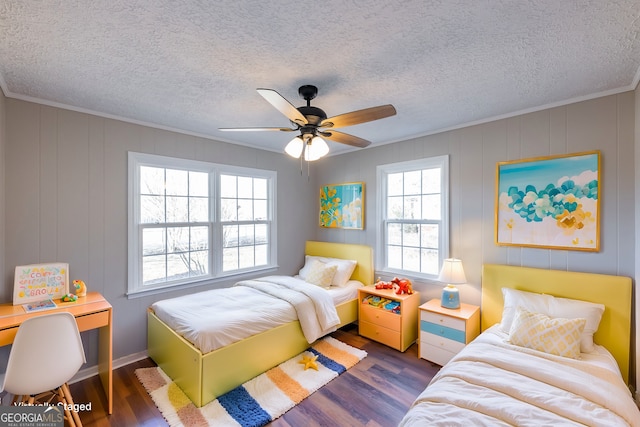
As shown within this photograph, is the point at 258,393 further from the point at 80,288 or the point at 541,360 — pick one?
the point at 541,360

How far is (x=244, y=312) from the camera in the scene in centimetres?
242

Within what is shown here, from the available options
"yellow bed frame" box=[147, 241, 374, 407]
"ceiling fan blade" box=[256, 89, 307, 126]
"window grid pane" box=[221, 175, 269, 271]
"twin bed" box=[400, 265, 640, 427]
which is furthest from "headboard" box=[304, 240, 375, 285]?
"ceiling fan blade" box=[256, 89, 307, 126]

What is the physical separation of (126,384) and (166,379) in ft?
1.04

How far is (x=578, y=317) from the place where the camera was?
200 centimetres

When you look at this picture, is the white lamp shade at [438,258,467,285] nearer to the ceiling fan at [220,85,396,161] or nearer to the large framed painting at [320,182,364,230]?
the large framed painting at [320,182,364,230]

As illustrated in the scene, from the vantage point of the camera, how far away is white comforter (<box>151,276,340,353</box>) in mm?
2141

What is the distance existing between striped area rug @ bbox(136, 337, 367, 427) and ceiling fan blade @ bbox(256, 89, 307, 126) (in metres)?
2.10

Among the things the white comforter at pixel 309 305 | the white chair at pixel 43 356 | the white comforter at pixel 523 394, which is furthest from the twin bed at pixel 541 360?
the white chair at pixel 43 356

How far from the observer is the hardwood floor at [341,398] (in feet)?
6.26

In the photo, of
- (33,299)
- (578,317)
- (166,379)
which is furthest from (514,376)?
(33,299)

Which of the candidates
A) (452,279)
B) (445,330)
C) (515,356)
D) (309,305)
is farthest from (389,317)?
(515,356)

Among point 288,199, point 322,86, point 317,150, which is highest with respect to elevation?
point 322,86

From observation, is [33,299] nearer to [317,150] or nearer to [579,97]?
[317,150]

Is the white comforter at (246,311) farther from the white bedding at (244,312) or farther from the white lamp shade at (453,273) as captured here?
the white lamp shade at (453,273)
